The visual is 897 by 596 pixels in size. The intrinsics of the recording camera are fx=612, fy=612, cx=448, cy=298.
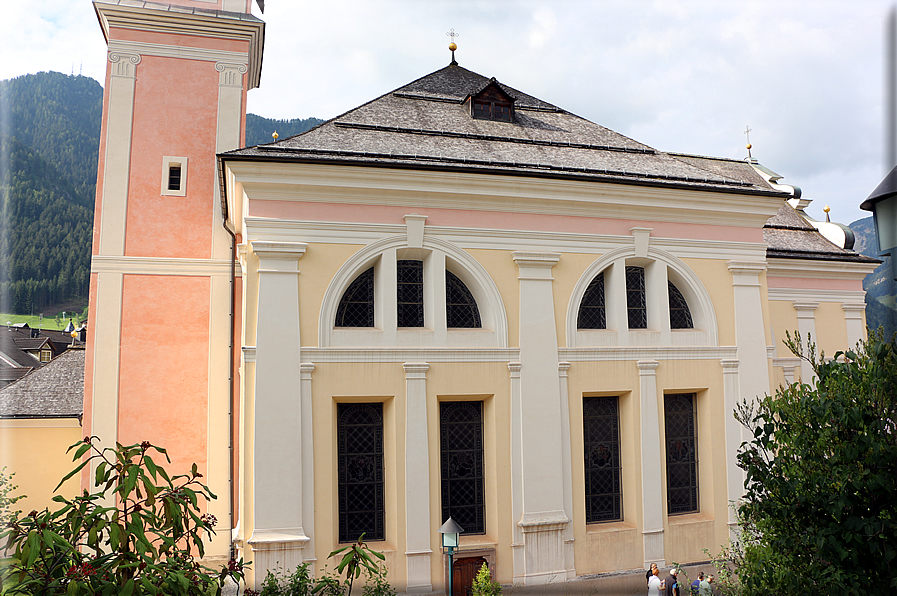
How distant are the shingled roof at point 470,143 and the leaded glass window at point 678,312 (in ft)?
8.55

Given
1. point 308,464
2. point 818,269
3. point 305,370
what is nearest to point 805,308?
point 818,269

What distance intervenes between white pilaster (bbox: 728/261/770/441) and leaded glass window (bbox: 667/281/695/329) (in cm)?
111

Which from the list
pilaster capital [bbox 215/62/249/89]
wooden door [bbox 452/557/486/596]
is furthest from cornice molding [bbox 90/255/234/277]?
wooden door [bbox 452/557/486/596]

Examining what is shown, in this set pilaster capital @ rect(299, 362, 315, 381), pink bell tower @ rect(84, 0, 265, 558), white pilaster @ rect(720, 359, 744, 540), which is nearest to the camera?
pilaster capital @ rect(299, 362, 315, 381)

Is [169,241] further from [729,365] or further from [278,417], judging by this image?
[729,365]

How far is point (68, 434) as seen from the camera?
19.9m

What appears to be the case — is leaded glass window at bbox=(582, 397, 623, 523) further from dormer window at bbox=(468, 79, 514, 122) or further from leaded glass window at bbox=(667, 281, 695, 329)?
dormer window at bbox=(468, 79, 514, 122)

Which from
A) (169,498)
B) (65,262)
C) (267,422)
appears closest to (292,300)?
(267,422)

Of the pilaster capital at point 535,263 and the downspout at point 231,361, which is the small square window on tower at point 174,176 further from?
the pilaster capital at point 535,263

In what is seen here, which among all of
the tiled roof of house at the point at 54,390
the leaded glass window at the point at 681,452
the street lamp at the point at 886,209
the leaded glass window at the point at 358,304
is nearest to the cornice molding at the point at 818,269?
the leaded glass window at the point at 681,452

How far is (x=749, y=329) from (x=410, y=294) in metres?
8.28

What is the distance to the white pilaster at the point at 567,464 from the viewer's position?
12664mm

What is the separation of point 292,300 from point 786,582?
9.16m

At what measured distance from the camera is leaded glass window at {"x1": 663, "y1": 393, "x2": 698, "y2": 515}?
1408cm
